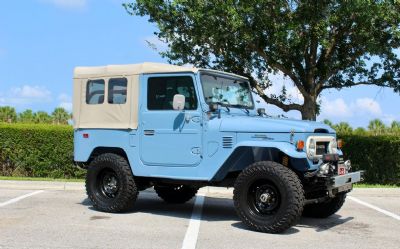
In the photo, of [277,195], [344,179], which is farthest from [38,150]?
[344,179]

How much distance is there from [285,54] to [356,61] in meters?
2.40

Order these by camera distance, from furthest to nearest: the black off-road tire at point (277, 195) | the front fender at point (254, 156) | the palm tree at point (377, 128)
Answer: the palm tree at point (377, 128) → the front fender at point (254, 156) → the black off-road tire at point (277, 195)

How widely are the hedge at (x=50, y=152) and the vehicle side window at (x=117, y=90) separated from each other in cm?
654

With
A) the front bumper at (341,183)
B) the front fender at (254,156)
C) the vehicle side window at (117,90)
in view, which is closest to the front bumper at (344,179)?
the front bumper at (341,183)

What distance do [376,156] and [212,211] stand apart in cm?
701

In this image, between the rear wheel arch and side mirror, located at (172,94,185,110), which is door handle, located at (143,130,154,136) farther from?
side mirror, located at (172,94,185,110)

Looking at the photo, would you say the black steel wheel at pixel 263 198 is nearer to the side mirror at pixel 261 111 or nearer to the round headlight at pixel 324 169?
the round headlight at pixel 324 169

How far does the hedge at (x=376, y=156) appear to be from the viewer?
47.6ft

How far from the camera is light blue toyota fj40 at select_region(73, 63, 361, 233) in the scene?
745cm

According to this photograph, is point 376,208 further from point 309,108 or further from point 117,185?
point 309,108

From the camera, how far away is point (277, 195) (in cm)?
744

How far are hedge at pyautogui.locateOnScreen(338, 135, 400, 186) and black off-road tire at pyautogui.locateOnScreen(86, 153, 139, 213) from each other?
8192mm

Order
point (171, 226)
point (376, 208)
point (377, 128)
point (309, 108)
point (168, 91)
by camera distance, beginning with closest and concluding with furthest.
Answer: point (171, 226)
point (168, 91)
point (376, 208)
point (309, 108)
point (377, 128)

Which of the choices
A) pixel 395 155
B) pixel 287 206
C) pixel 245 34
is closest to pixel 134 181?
pixel 287 206
